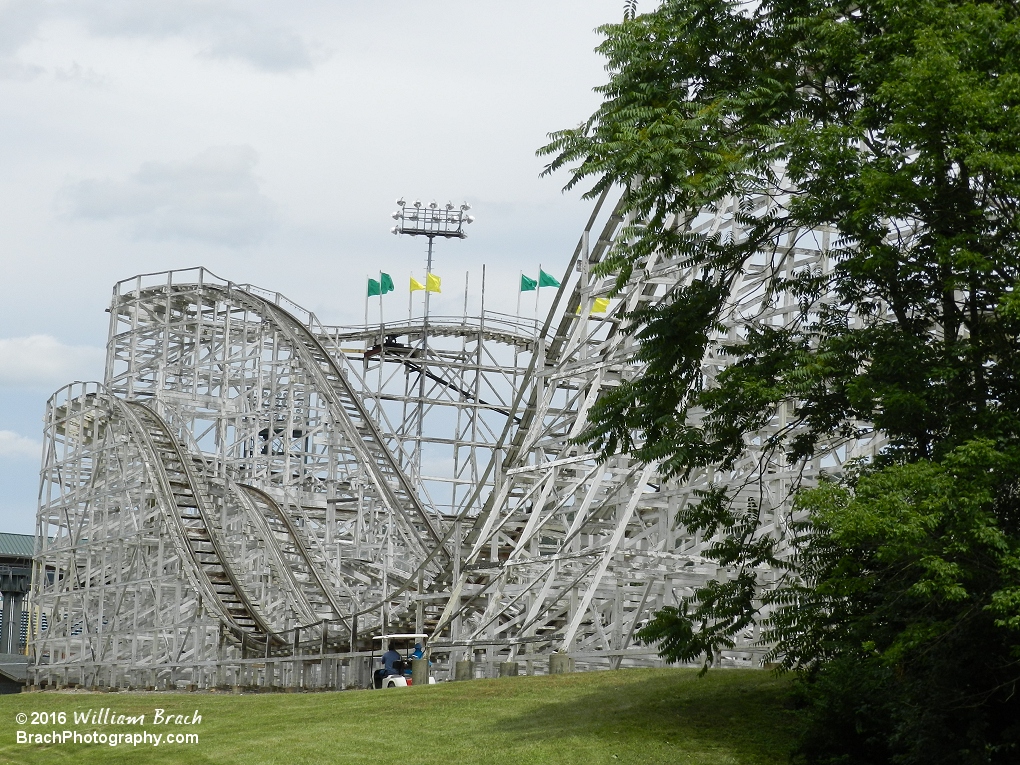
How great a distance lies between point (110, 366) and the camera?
3266cm

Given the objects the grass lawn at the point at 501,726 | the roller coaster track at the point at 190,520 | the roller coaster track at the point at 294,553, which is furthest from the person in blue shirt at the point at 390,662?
the roller coaster track at the point at 294,553

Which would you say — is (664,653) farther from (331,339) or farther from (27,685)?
(331,339)

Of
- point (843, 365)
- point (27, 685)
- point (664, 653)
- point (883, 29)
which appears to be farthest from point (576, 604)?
point (27, 685)

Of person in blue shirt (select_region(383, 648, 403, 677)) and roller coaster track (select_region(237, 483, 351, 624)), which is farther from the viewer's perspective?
roller coaster track (select_region(237, 483, 351, 624))

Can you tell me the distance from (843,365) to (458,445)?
82.7 ft

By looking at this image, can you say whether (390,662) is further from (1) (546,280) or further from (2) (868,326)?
(1) (546,280)

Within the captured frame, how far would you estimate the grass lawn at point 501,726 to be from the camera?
12.0 meters

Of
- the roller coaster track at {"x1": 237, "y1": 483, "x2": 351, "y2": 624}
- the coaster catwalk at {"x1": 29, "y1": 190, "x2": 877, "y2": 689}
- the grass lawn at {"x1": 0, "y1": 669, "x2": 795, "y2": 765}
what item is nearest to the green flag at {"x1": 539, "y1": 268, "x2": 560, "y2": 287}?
the coaster catwalk at {"x1": 29, "y1": 190, "x2": 877, "y2": 689}

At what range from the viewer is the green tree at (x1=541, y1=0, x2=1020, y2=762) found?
10164 millimetres

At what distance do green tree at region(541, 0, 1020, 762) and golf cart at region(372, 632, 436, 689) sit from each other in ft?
23.3

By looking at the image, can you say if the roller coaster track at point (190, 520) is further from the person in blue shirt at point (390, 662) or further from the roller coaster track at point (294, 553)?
the person in blue shirt at point (390, 662)

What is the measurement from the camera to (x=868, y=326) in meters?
11.8

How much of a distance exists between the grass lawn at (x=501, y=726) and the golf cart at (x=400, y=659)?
203 cm

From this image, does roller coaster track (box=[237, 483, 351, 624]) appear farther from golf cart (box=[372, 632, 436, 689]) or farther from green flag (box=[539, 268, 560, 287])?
green flag (box=[539, 268, 560, 287])
